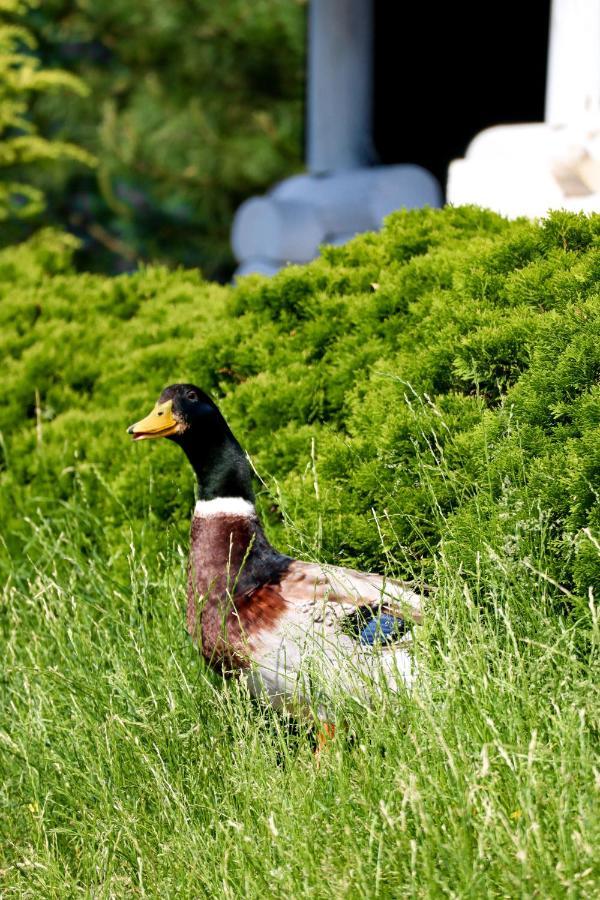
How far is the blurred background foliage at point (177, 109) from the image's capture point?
40.3ft

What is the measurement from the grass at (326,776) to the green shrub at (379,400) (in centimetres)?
24

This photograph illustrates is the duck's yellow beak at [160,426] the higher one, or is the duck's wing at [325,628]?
the duck's yellow beak at [160,426]

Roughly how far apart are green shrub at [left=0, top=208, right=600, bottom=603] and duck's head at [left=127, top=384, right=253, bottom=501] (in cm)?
21

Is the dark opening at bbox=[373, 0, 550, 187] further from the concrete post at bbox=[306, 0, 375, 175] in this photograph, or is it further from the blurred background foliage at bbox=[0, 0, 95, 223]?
the blurred background foliage at bbox=[0, 0, 95, 223]

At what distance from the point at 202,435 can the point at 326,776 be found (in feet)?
3.54

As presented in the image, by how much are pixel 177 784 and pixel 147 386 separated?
237 centimetres

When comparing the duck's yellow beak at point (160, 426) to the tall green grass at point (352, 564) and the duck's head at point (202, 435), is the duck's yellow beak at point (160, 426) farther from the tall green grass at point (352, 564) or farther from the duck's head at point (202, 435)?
the tall green grass at point (352, 564)

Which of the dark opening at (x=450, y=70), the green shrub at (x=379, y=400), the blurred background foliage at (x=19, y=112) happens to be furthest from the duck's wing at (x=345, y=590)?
the dark opening at (x=450, y=70)

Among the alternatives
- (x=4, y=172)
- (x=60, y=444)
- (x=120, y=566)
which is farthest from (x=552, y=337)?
(x=4, y=172)

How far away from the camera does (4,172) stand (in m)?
9.43

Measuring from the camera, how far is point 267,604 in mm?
3133

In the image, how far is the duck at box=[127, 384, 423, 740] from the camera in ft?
9.66

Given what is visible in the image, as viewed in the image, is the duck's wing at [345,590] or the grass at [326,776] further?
the duck's wing at [345,590]

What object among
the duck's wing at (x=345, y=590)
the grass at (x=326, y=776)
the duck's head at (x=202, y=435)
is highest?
the duck's head at (x=202, y=435)
